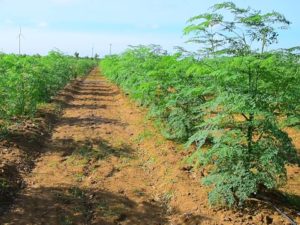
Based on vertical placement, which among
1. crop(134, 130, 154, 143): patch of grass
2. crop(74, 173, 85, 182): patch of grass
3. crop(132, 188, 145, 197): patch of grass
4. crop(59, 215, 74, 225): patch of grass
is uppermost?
crop(134, 130, 154, 143): patch of grass

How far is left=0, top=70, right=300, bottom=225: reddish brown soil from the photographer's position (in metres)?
7.04

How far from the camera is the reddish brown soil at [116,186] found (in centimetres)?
704

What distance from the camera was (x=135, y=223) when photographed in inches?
275

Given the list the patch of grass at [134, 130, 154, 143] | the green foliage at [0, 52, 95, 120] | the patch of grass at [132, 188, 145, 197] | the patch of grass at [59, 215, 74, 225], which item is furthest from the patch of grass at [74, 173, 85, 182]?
the green foliage at [0, 52, 95, 120]

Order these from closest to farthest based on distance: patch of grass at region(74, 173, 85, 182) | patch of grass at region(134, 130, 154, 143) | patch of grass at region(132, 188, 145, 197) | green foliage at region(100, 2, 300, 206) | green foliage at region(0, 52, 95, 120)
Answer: green foliage at region(100, 2, 300, 206) < patch of grass at region(132, 188, 145, 197) < patch of grass at region(74, 173, 85, 182) < green foliage at region(0, 52, 95, 120) < patch of grass at region(134, 130, 154, 143)

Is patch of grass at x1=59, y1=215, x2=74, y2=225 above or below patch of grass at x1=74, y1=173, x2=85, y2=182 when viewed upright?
below

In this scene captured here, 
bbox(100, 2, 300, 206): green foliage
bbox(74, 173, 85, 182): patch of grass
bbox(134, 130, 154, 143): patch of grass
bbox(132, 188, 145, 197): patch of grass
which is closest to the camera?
bbox(100, 2, 300, 206): green foliage

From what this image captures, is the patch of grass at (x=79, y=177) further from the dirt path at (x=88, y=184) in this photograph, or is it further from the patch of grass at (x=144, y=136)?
the patch of grass at (x=144, y=136)

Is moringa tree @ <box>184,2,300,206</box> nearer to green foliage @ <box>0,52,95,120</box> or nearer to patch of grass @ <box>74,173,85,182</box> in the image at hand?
patch of grass @ <box>74,173,85,182</box>

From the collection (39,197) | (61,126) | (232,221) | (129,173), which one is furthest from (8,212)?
(61,126)

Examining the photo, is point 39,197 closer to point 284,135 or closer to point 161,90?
point 284,135

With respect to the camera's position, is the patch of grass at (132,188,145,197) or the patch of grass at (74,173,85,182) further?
the patch of grass at (74,173,85,182)

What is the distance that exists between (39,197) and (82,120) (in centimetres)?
725

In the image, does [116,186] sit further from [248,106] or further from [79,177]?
[248,106]
